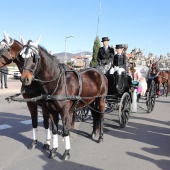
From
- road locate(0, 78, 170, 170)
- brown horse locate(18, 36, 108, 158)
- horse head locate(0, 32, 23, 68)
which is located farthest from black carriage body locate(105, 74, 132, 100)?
horse head locate(0, 32, 23, 68)

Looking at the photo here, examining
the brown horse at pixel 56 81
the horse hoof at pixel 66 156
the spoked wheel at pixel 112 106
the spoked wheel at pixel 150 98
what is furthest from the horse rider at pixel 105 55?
the spoked wheel at pixel 150 98

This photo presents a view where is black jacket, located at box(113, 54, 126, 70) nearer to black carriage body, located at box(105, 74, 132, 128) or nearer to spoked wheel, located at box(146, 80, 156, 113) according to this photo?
black carriage body, located at box(105, 74, 132, 128)

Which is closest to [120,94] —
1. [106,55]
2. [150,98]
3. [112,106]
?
[106,55]

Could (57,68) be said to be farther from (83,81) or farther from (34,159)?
(34,159)

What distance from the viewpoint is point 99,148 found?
5.51 meters

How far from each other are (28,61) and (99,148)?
2576mm

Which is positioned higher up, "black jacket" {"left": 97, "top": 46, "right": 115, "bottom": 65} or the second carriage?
"black jacket" {"left": 97, "top": 46, "right": 115, "bottom": 65}

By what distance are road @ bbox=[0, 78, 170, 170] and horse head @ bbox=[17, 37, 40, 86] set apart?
1.61 m

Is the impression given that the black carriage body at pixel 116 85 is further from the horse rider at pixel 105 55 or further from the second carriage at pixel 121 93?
the horse rider at pixel 105 55

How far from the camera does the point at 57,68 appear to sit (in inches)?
188

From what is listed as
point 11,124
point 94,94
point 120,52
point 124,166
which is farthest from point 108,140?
point 11,124

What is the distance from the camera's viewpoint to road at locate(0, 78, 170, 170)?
4.52 m

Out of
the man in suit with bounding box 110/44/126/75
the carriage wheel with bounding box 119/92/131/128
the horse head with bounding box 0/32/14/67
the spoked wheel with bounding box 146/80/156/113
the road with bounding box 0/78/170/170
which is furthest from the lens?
the spoked wheel with bounding box 146/80/156/113

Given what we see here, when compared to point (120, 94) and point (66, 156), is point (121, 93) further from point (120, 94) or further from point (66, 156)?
point (66, 156)
